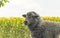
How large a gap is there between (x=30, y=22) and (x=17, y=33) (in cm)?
671

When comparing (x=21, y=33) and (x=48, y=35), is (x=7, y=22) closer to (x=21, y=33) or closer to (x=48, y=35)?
(x=21, y=33)

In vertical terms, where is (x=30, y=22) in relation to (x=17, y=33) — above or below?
above

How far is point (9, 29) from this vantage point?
21859 millimetres

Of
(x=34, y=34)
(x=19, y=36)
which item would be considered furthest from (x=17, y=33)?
(x=34, y=34)

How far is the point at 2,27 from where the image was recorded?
22.0 m

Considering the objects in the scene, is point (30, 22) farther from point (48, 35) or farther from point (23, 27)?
point (23, 27)

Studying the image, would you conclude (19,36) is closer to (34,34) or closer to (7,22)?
(7,22)

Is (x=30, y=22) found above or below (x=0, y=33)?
above

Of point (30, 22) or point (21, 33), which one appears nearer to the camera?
point (30, 22)

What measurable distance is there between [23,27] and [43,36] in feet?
19.5

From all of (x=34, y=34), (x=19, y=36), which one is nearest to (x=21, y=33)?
(x=19, y=36)

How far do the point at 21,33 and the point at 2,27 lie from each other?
1.26 metres

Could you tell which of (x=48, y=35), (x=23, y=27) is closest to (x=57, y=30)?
(x=48, y=35)

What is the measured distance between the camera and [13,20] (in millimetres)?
22016
